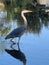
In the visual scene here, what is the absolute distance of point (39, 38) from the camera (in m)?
12.5

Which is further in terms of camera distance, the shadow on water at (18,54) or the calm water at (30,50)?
the shadow on water at (18,54)

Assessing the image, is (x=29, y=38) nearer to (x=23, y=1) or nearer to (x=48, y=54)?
(x=48, y=54)

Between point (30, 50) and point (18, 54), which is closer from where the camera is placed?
point (18, 54)

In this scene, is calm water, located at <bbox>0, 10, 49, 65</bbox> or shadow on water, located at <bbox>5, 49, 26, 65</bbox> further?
shadow on water, located at <bbox>5, 49, 26, 65</bbox>

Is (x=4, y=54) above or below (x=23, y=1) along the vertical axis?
above

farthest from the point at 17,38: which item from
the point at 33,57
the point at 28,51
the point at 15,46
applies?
the point at 33,57


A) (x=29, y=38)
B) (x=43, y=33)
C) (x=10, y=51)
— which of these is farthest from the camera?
(x=43, y=33)

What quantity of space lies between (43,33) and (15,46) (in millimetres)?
2452

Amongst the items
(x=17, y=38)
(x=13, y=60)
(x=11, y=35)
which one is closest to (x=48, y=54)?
(x=13, y=60)

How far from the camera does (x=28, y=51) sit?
10516mm

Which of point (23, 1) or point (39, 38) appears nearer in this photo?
point (39, 38)

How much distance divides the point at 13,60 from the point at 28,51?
49.9 inches

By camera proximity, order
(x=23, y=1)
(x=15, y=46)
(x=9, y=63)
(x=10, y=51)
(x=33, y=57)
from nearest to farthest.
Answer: (x=9, y=63)
(x=33, y=57)
(x=10, y=51)
(x=15, y=46)
(x=23, y=1)

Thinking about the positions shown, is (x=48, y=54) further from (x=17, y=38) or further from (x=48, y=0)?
(x=48, y=0)
